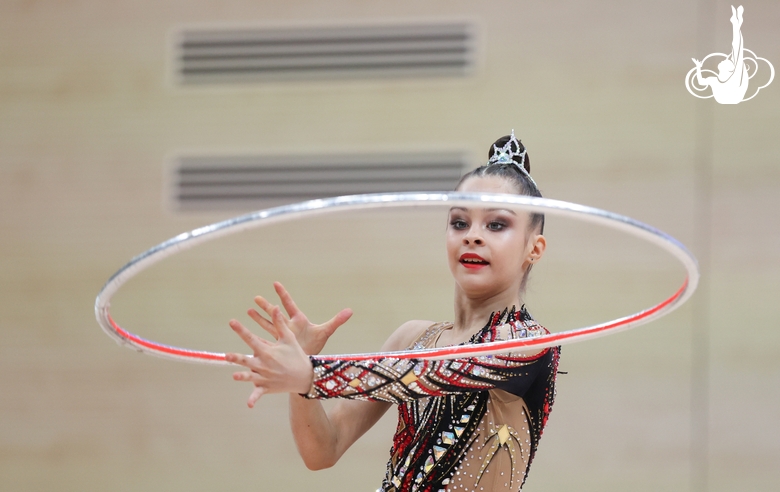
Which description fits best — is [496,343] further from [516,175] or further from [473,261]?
[516,175]

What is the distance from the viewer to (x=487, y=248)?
1.96 m

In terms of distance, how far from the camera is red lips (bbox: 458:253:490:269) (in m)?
1.97

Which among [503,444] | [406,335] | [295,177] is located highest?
[295,177]

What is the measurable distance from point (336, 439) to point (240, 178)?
7.99 ft

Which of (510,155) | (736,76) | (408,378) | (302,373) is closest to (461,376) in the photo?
(408,378)

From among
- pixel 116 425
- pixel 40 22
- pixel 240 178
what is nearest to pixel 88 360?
pixel 116 425

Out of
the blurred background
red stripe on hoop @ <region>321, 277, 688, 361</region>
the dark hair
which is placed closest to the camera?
red stripe on hoop @ <region>321, 277, 688, 361</region>

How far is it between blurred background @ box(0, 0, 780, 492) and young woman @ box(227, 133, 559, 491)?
201 cm

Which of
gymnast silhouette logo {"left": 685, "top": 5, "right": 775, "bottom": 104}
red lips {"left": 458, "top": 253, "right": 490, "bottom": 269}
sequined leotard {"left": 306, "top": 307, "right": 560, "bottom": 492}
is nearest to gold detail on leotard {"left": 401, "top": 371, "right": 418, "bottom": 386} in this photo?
sequined leotard {"left": 306, "top": 307, "right": 560, "bottom": 492}

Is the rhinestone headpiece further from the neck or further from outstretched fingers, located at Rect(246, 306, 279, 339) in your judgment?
outstretched fingers, located at Rect(246, 306, 279, 339)

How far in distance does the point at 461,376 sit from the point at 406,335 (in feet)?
1.89

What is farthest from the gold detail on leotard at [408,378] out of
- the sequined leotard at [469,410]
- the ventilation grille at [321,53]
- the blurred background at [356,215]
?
the ventilation grille at [321,53]

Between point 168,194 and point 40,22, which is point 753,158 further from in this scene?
point 40,22

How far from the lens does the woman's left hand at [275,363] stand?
1581mm
